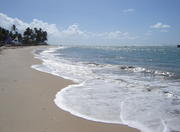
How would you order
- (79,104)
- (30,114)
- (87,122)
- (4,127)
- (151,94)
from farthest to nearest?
(151,94) → (79,104) → (30,114) → (87,122) → (4,127)

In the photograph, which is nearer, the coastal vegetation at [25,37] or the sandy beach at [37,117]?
the sandy beach at [37,117]

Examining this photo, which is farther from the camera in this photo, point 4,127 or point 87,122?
point 87,122

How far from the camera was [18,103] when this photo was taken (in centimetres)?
578

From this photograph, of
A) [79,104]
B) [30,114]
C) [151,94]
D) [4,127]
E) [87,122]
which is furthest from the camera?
[151,94]

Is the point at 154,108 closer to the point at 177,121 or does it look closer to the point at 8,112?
the point at 177,121

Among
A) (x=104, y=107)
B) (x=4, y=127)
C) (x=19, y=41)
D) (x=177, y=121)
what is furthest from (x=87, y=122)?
(x=19, y=41)

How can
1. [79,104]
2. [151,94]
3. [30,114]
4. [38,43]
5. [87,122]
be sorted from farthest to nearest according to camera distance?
1. [38,43]
2. [151,94]
3. [79,104]
4. [30,114]
5. [87,122]

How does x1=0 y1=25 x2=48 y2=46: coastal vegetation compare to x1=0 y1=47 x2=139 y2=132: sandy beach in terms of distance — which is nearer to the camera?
x1=0 y1=47 x2=139 y2=132: sandy beach

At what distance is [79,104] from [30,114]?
1589 millimetres

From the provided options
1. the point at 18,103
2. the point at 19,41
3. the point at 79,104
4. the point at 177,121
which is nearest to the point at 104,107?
the point at 79,104

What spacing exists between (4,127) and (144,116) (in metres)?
3.43

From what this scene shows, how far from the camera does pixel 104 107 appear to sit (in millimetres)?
5746

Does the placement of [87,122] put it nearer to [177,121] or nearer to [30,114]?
[30,114]

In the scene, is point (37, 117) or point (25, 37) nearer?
point (37, 117)
